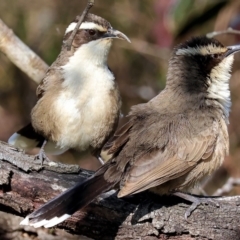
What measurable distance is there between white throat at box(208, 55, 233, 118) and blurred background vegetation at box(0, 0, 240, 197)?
9.29 feet

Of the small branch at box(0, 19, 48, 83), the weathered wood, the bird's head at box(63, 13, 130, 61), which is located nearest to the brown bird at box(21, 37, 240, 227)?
the weathered wood

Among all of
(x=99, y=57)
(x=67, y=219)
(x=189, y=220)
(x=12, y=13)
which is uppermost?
(x=12, y=13)

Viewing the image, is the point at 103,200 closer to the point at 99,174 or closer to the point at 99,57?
the point at 99,174

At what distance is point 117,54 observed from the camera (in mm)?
10062

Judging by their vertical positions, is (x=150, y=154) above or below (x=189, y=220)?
above

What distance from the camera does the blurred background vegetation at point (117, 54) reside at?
9.24m

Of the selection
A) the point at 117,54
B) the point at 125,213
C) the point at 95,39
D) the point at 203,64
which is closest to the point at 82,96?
the point at 95,39


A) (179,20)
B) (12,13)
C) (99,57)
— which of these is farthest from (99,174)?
(12,13)

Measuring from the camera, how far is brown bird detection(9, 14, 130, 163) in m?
6.45

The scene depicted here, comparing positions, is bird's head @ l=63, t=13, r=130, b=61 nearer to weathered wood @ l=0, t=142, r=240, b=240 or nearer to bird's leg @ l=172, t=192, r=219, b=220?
weathered wood @ l=0, t=142, r=240, b=240

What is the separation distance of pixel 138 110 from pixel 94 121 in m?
0.98

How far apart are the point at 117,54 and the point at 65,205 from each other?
5.45 meters

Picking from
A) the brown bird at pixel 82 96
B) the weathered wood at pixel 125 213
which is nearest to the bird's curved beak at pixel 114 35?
the brown bird at pixel 82 96

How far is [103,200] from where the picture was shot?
17.4 ft
